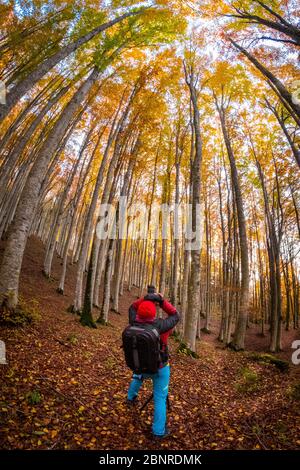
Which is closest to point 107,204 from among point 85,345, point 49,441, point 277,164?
point 85,345

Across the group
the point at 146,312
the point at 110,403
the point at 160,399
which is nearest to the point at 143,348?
the point at 146,312

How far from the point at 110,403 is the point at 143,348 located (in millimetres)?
1846

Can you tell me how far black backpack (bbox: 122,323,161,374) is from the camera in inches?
116

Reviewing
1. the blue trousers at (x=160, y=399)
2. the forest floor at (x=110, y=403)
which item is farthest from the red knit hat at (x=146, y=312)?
the forest floor at (x=110, y=403)

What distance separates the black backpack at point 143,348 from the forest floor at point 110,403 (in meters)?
1.05

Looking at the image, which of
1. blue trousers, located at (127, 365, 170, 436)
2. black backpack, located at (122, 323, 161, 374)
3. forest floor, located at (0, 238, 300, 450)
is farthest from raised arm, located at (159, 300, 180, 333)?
forest floor, located at (0, 238, 300, 450)

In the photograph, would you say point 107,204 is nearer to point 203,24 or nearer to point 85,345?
point 85,345

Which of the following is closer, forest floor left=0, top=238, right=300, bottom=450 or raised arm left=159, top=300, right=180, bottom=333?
forest floor left=0, top=238, right=300, bottom=450

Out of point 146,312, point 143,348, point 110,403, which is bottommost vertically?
point 110,403

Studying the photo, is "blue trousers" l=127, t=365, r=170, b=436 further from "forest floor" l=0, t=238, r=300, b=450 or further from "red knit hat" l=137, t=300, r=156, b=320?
"red knit hat" l=137, t=300, r=156, b=320

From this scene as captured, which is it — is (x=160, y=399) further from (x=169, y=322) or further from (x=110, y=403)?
(x=110, y=403)

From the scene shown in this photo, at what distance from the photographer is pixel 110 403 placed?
3.94m

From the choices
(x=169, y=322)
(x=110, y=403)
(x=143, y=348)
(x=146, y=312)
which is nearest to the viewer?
(x=143, y=348)

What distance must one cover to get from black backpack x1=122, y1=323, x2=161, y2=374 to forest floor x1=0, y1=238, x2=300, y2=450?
105cm
